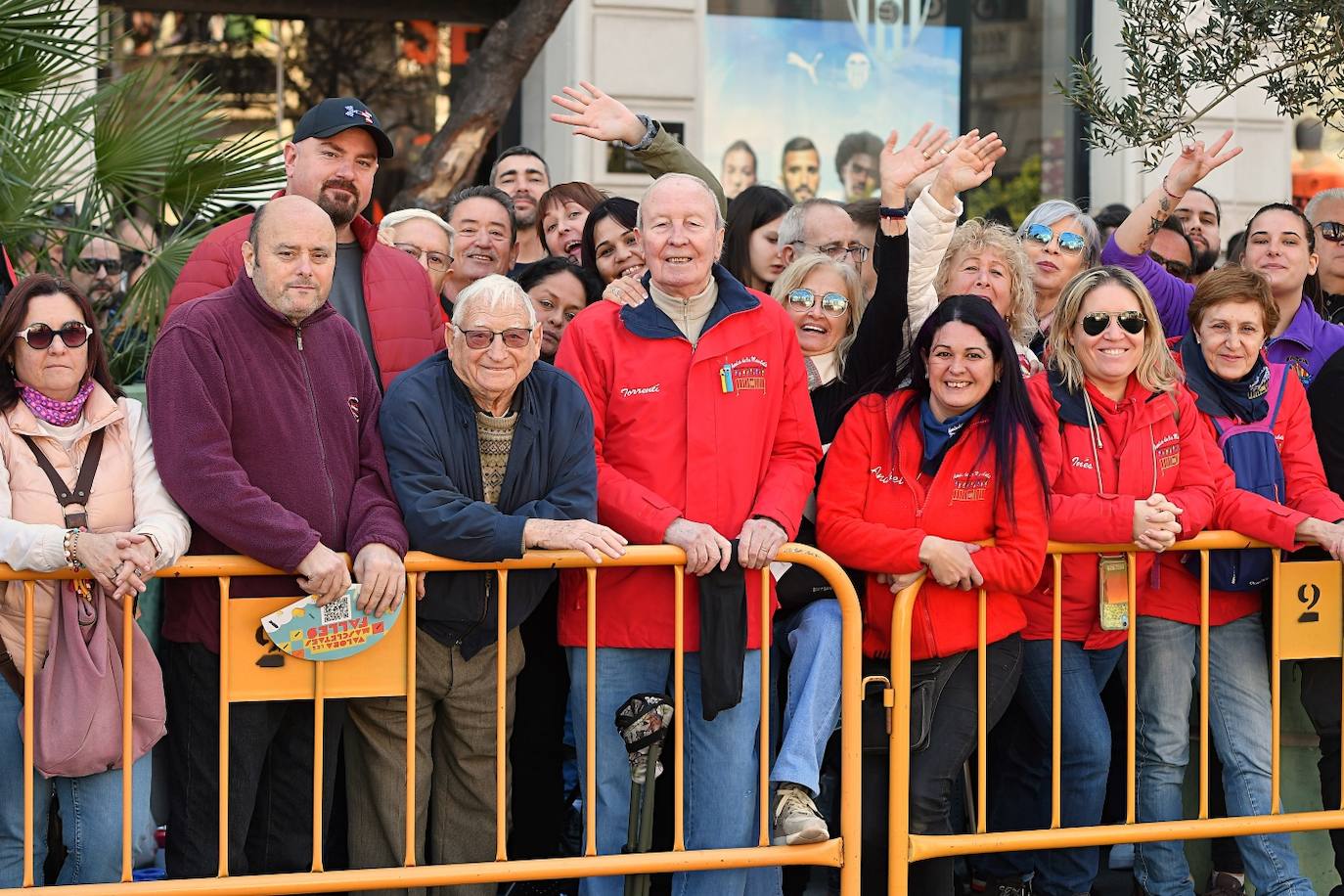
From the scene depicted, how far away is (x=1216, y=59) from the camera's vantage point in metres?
5.99

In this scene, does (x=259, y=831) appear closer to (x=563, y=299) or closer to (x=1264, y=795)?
(x=563, y=299)

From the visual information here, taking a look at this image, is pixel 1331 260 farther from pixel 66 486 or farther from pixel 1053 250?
pixel 66 486

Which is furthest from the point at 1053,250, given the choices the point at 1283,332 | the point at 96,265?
the point at 96,265

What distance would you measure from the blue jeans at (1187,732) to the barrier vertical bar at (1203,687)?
9 centimetres

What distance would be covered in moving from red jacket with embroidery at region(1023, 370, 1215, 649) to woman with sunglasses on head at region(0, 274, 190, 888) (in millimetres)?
2606

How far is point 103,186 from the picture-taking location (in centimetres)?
673

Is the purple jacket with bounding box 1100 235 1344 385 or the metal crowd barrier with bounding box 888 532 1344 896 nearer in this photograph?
the metal crowd barrier with bounding box 888 532 1344 896

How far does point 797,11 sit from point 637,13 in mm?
1380

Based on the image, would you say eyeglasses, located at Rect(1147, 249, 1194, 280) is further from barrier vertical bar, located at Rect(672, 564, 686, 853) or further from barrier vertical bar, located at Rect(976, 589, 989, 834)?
barrier vertical bar, located at Rect(672, 564, 686, 853)

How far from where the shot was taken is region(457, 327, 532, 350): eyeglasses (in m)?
4.41

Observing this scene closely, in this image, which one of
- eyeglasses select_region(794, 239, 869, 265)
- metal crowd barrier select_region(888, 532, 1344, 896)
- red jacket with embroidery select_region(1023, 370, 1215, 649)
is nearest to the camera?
metal crowd barrier select_region(888, 532, 1344, 896)

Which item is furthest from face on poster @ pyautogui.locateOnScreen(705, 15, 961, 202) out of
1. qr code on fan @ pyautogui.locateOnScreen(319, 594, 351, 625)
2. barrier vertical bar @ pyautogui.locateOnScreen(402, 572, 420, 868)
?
qr code on fan @ pyautogui.locateOnScreen(319, 594, 351, 625)

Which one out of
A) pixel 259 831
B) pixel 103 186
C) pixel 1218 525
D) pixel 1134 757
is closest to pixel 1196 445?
pixel 1218 525

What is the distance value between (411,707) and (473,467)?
682mm
